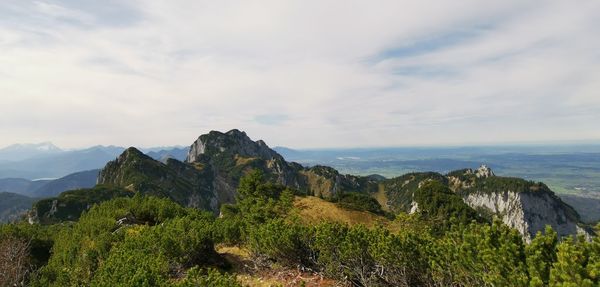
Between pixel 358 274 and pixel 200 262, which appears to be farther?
pixel 200 262

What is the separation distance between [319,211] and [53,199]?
15430 centimetres

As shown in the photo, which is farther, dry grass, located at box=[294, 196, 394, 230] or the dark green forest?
dry grass, located at box=[294, 196, 394, 230]

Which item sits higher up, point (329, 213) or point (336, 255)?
point (336, 255)

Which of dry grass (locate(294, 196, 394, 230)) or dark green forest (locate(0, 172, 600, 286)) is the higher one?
dark green forest (locate(0, 172, 600, 286))

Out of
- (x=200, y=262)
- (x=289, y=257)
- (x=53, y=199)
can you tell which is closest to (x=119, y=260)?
(x=200, y=262)

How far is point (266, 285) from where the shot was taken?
20516mm

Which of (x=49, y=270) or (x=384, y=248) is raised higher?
(x=384, y=248)

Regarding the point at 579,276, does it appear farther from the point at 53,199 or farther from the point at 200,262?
the point at 53,199

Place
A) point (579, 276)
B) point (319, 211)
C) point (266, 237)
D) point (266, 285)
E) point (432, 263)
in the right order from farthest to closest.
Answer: point (319, 211) < point (266, 237) < point (266, 285) < point (432, 263) < point (579, 276)

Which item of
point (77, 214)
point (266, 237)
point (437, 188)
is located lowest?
point (77, 214)

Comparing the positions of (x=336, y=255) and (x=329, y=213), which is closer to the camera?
(x=336, y=255)

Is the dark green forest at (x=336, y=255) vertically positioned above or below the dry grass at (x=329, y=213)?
above

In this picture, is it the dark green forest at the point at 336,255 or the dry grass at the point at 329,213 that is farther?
the dry grass at the point at 329,213

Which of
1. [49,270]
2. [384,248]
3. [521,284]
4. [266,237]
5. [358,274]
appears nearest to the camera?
[521,284]
